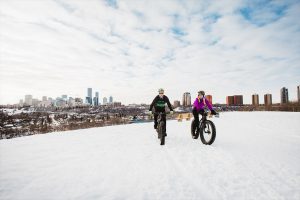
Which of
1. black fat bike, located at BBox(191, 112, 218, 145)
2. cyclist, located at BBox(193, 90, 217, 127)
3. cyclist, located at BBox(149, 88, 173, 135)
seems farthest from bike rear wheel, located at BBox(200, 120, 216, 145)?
cyclist, located at BBox(149, 88, 173, 135)

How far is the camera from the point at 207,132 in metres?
8.35

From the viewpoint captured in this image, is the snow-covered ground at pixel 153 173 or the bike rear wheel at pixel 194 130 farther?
the bike rear wheel at pixel 194 130

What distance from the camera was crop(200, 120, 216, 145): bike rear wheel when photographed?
7877 mm

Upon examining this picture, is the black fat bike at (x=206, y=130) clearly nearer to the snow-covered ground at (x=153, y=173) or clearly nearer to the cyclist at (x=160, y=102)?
the snow-covered ground at (x=153, y=173)

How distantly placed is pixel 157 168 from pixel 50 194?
2335 millimetres

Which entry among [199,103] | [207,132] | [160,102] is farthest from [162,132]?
[199,103]

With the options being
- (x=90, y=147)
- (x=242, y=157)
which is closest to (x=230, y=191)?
(x=242, y=157)

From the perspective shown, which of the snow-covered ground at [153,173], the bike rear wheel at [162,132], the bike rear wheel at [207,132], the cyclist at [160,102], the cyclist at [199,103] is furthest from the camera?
the cyclist at [160,102]

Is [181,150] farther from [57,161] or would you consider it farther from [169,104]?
[57,161]

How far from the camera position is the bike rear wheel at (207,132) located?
25.8 ft

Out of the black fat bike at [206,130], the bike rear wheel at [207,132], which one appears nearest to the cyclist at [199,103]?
the black fat bike at [206,130]

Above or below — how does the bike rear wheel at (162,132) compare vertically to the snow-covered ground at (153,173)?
above

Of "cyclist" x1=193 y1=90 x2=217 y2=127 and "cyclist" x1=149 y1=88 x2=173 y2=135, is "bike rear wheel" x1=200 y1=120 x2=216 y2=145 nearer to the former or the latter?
"cyclist" x1=193 y1=90 x2=217 y2=127

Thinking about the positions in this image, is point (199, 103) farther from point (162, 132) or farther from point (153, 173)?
point (153, 173)
